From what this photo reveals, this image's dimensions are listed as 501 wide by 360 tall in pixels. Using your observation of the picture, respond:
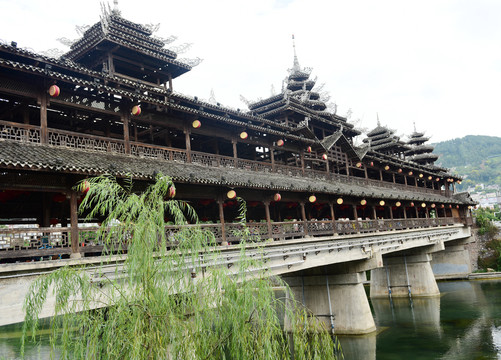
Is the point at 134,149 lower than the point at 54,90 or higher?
lower

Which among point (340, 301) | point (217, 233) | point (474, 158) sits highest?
point (474, 158)

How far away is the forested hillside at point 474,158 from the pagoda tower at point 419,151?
106468 millimetres

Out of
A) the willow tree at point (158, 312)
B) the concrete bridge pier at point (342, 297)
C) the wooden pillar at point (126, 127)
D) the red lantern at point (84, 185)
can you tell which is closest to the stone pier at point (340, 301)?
the concrete bridge pier at point (342, 297)

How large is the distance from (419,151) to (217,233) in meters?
38.1

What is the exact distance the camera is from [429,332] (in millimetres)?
19469

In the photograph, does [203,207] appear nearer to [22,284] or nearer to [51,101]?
[51,101]

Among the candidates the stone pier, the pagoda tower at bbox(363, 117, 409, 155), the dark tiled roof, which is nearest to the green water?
the stone pier

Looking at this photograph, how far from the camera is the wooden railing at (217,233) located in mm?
10023

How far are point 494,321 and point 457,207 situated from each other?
23.0 meters

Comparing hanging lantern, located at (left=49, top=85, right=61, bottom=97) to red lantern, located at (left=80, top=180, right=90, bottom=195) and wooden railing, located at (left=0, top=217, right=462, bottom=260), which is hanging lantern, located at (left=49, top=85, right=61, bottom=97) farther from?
wooden railing, located at (left=0, top=217, right=462, bottom=260)

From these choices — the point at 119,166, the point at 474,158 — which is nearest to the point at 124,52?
the point at 119,166

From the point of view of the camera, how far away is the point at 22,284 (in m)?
8.55

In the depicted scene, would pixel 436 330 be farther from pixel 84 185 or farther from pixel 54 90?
pixel 54 90

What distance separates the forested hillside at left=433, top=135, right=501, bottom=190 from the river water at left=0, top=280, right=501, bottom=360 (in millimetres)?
130538
